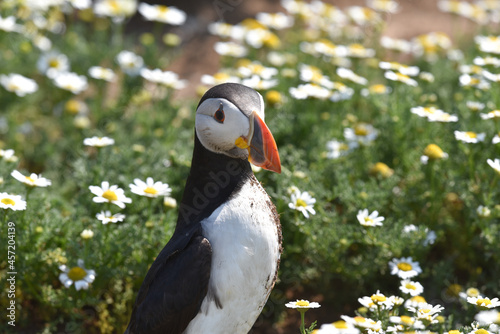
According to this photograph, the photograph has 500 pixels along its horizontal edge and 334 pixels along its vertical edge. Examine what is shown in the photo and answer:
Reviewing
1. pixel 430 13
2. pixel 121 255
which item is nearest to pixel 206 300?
pixel 121 255

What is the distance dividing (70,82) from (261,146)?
3116 mm

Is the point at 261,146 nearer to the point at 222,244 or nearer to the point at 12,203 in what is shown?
the point at 222,244

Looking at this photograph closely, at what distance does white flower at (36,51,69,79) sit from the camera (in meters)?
5.41

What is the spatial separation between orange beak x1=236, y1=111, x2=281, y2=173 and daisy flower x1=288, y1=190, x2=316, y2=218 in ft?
2.55

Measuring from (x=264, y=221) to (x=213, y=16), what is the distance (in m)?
5.45

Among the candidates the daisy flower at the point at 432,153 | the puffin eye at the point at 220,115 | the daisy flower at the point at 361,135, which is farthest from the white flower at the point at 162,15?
the puffin eye at the point at 220,115

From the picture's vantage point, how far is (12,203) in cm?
313

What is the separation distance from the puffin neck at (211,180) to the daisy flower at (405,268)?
994 millimetres

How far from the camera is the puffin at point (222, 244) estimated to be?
2.57 m

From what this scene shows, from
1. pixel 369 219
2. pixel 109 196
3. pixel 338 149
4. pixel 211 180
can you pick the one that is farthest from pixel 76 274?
pixel 338 149

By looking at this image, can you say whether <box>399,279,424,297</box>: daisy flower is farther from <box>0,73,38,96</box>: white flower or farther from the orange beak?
<box>0,73,38,96</box>: white flower

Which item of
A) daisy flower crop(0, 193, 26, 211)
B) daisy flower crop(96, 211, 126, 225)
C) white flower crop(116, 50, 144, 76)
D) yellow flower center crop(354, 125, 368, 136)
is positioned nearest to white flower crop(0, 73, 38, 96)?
white flower crop(116, 50, 144, 76)

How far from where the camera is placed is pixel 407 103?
427cm

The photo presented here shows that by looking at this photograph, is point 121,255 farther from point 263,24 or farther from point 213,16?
point 213,16
